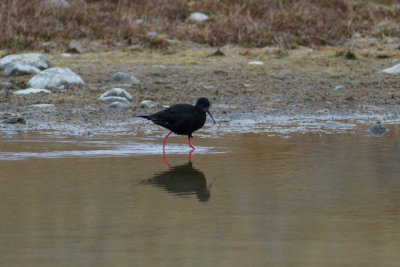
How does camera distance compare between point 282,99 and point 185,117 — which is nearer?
point 185,117

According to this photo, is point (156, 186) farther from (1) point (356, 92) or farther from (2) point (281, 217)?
(1) point (356, 92)

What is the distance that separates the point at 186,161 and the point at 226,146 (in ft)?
3.16

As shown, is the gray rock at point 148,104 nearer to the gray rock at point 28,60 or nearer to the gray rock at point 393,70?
the gray rock at point 28,60

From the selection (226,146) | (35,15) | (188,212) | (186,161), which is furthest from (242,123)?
(35,15)

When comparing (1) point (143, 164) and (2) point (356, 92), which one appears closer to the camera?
(1) point (143, 164)

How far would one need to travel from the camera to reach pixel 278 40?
16422mm

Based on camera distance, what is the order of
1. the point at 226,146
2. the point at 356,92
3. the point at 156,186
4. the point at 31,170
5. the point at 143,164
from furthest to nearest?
the point at 356,92, the point at 226,146, the point at 143,164, the point at 31,170, the point at 156,186

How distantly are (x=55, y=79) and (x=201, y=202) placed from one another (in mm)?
7841

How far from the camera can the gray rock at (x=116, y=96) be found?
11.9m

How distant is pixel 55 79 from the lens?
12.9m

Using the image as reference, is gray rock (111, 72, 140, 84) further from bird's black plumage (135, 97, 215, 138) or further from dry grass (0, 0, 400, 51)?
bird's black plumage (135, 97, 215, 138)

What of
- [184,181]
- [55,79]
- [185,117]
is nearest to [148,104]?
[55,79]

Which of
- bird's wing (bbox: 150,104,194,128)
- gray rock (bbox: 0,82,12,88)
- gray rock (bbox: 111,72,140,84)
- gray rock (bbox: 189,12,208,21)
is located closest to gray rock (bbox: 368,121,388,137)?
bird's wing (bbox: 150,104,194,128)

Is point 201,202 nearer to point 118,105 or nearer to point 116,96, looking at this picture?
point 118,105
